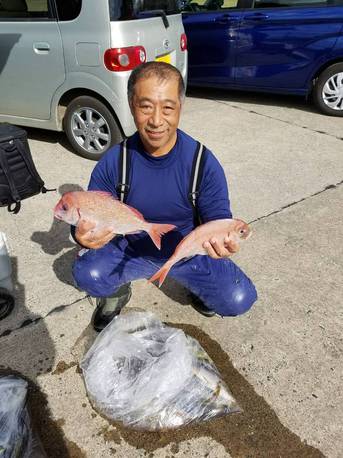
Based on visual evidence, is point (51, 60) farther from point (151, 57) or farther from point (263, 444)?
point (263, 444)

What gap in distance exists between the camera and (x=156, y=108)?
6.28 feet

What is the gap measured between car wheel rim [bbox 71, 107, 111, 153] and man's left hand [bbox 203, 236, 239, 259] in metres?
3.06

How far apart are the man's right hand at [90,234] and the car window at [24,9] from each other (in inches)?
132

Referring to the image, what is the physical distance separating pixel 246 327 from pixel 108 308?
0.91m

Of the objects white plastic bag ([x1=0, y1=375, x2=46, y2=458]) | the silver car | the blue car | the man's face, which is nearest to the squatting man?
the man's face

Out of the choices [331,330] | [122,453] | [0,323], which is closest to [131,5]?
[0,323]

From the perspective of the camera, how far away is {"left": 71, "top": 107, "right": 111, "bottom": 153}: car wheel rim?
448 cm

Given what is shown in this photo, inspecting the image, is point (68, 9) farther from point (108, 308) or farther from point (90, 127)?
point (108, 308)

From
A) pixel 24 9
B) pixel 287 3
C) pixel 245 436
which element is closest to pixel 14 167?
pixel 24 9

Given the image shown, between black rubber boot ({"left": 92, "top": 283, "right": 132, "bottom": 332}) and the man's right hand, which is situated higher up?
the man's right hand

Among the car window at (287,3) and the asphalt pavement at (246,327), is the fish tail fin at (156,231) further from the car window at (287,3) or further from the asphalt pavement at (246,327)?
the car window at (287,3)

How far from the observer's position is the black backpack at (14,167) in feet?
11.1

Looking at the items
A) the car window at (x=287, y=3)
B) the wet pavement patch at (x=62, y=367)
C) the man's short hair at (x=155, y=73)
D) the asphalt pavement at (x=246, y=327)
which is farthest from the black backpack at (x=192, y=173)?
the car window at (x=287, y=3)

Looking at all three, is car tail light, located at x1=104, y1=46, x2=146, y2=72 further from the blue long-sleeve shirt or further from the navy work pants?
the navy work pants
